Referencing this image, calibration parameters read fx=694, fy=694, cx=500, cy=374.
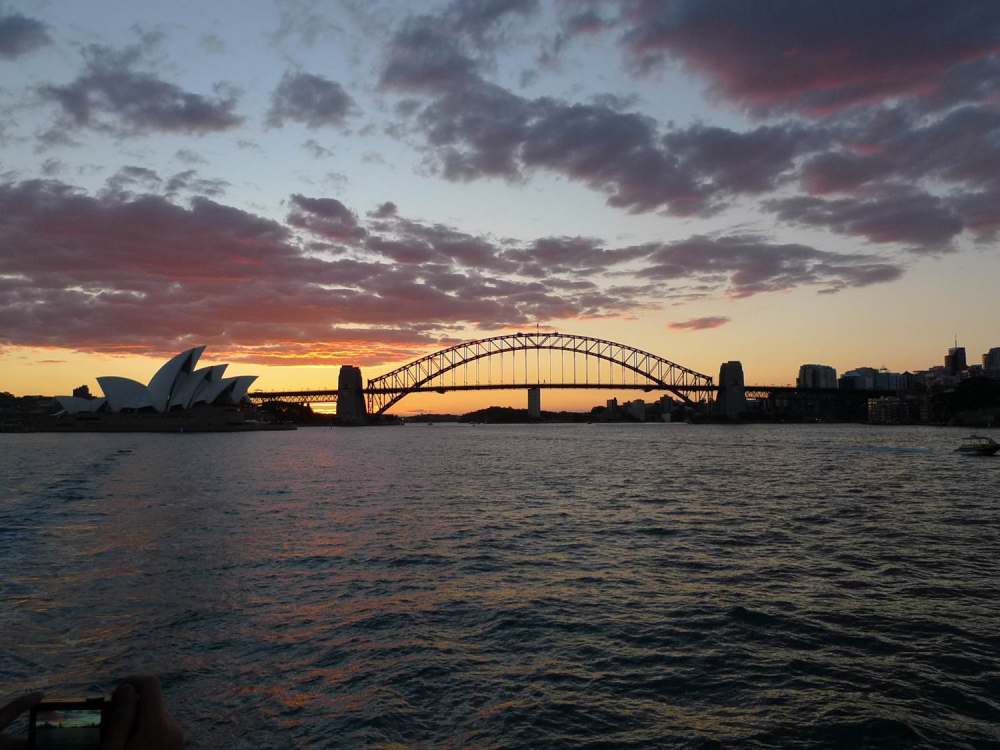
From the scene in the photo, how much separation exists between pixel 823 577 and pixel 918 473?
34.1 meters

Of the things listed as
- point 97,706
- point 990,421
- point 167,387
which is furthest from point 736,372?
point 97,706

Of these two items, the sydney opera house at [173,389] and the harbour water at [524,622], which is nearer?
the harbour water at [524,622]

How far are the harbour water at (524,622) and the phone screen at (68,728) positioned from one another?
2.97 meters

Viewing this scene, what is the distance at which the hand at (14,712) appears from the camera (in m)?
4.10

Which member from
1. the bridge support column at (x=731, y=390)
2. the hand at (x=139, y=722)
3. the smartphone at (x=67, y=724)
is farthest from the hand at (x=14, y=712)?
the bridge support column at (x=731, y=390)

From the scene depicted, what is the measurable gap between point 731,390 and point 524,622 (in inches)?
7496

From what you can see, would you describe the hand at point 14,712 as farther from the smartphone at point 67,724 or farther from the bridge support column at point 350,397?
the bridge support column at point 350,397

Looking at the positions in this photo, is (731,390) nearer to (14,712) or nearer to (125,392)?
(125,392)

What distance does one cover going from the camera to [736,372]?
622 feet

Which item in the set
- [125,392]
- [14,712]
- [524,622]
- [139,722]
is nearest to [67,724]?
[14,712]

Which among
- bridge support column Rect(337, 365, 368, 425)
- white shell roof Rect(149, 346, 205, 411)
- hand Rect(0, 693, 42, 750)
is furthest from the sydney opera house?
hand Rect(0, 693, 42, 750)

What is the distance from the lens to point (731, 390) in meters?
191

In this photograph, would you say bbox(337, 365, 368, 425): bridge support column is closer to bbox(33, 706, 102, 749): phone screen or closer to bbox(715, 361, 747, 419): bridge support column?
bbox(715, 361, 747, 419): bridge support column

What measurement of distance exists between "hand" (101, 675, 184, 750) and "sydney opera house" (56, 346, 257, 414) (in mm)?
145332
